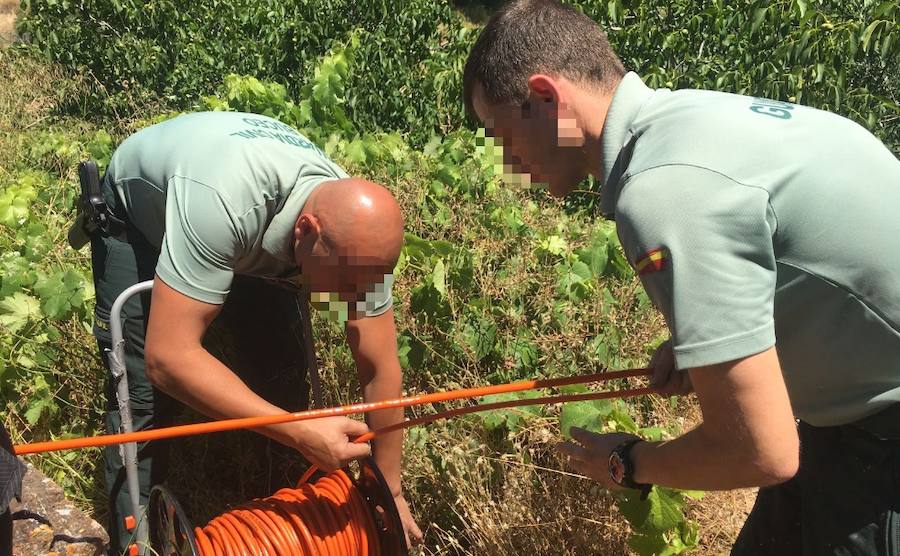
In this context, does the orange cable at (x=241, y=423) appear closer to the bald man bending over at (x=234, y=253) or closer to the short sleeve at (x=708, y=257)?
the bald man bending over at (x=234, y=253)

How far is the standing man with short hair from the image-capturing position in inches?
54.2

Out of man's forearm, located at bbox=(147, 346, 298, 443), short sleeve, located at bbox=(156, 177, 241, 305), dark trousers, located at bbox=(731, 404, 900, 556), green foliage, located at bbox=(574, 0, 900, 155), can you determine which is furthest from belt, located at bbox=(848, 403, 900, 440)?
green foliage, located at bbox=(574, 0, 900, 155)

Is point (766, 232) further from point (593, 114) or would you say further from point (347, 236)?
point (347, 236)

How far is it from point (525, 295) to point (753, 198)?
8.68 feet

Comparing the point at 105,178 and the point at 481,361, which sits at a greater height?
the point at 105,178

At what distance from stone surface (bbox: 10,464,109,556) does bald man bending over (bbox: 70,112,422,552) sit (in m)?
0.57

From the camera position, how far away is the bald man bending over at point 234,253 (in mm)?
2307

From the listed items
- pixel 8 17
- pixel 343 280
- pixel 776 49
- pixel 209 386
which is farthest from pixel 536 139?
pixel 8 17

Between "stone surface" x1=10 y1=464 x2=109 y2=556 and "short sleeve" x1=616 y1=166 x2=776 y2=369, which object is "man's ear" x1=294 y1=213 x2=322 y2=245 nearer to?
Result: "short sleeve" x1=616 y1=166 x2=776 y2=369

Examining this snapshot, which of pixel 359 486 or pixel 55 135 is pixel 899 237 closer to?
pixel 359 486

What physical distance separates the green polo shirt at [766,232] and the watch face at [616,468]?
383mm

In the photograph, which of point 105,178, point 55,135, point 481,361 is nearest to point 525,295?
point 481,361

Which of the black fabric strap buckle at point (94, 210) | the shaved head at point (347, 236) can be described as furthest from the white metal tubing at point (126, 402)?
the shaved head at point (347, 236)

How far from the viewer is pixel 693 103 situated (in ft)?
5.11
